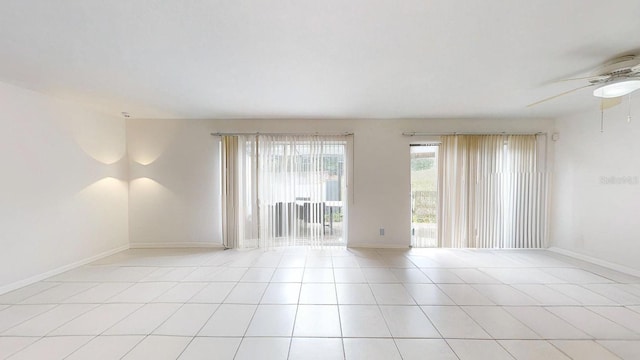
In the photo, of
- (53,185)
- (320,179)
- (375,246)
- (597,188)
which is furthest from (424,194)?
(53,185)

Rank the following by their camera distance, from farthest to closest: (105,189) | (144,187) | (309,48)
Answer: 1. (144,187)
2. (105,189)
3. (309,48)

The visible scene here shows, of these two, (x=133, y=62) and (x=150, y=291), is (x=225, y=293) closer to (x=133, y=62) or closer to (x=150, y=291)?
(x=150, y=291)

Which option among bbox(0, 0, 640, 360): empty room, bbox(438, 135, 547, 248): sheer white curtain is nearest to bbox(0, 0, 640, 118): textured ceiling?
bbox(0, 0, 640, 360): empty room

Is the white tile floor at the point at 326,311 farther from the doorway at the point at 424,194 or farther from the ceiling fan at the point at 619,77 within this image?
the ceiling fan at the point at 619,77

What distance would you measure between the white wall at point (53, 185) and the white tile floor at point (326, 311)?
375 mm

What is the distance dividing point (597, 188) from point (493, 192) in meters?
1.32

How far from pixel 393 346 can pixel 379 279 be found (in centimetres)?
128

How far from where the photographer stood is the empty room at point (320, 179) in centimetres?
188

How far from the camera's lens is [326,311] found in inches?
95.9

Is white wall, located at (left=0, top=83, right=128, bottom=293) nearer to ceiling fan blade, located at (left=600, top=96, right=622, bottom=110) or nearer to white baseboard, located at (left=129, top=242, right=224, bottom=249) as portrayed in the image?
white baseboard, located at (left=129, top=242, right=224, bottom=249)

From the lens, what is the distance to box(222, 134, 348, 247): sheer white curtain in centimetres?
458

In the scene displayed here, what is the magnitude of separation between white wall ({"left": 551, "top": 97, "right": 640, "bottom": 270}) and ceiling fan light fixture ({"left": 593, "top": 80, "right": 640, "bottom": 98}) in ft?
5.64

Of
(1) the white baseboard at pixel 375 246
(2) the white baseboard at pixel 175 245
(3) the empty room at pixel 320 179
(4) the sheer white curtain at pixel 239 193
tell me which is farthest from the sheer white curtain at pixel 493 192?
(2) the white baseboard at pixel 175 245

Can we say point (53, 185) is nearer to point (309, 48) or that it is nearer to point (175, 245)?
point (175, 245)
